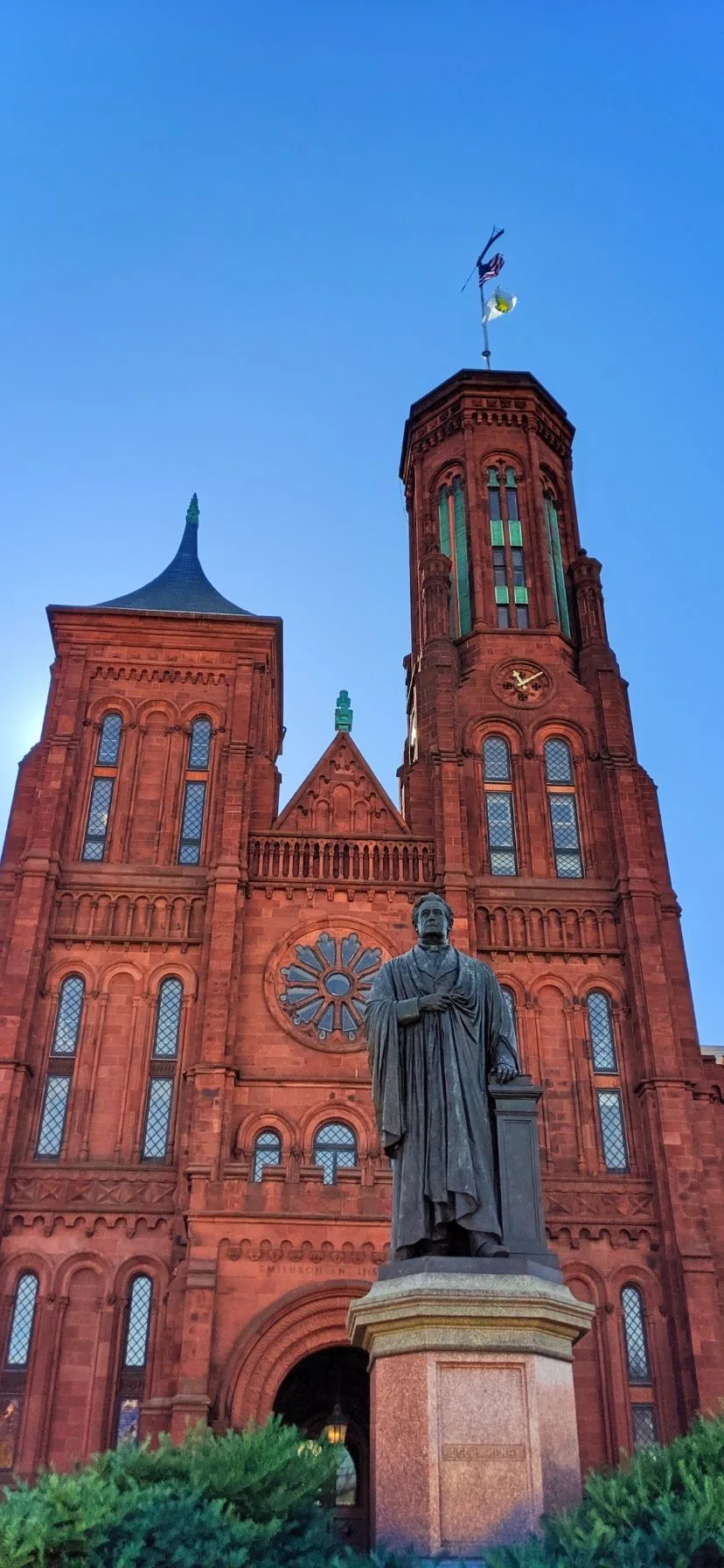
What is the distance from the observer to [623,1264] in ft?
79.5

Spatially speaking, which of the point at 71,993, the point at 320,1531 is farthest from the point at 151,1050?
the point at 320,1531

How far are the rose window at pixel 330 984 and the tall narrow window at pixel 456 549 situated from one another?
10288mm

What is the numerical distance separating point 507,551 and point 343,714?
280 inches

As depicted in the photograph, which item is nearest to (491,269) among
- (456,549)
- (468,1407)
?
(456,549)

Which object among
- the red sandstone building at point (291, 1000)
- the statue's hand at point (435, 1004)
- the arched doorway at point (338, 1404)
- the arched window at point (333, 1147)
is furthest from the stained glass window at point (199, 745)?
the statue's hand at point (435, 1004)

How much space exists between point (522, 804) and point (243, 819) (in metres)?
6.70

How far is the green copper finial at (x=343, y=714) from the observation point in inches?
1270

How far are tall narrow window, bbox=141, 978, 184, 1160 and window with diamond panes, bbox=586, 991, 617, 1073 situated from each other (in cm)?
879

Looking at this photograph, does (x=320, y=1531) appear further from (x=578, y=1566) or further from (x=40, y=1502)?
(x=578, y=1566)

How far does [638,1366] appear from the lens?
928 inches

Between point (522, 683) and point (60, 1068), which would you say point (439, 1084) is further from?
point (522, 683)

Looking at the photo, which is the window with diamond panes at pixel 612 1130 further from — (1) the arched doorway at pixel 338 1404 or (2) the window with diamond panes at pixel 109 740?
(2) the window with diamond panes at pixel 109 740

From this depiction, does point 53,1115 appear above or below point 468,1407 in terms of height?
above

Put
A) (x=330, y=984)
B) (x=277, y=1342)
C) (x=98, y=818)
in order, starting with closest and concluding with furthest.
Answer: (x=277, y=1342), (x=330, y=984), (x=98, y=818)
